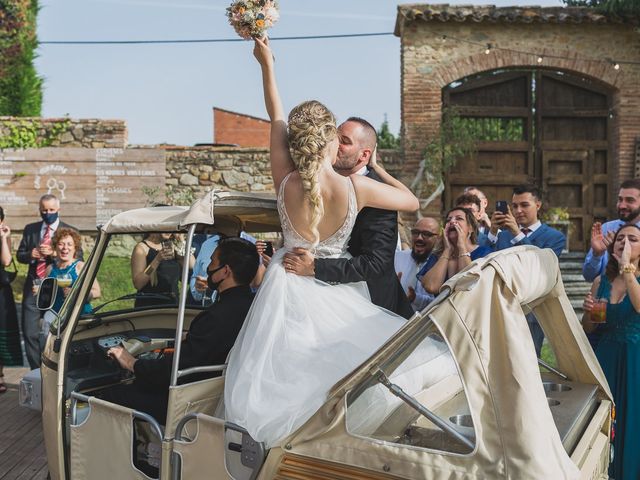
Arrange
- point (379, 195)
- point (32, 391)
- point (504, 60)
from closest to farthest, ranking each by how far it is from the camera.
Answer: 1. point (379, 195)
2. point (32, 391)
3. point (504, 60)

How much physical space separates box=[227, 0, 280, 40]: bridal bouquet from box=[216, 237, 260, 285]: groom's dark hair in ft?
3.84

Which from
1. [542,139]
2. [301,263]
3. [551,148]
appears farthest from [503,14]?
[301,263]

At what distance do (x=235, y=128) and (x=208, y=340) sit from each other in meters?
25.2

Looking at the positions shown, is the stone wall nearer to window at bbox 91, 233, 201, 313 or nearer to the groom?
window at bbox 91, 233, 201, 313

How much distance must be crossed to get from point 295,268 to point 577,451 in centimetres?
141

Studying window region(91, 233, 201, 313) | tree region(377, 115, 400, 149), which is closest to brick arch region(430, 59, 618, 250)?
tree region(377, 115, 400, 149)

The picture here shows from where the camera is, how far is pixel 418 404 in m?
2.33

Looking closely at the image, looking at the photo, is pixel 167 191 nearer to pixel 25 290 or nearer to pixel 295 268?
pixel 25 290

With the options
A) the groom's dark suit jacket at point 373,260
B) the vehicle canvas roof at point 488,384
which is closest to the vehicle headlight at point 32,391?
the groom's dark suit jacket at point 373,260

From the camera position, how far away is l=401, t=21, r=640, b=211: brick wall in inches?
556

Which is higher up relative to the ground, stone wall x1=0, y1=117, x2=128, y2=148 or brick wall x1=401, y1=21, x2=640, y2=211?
brick wall x1=401, y1=21, x2=640, y2=211

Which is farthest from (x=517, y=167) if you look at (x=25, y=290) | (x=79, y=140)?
(x=25, y=290)

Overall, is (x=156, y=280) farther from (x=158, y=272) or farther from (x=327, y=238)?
(x=327, y=238)

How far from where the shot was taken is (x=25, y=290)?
7742 mm
